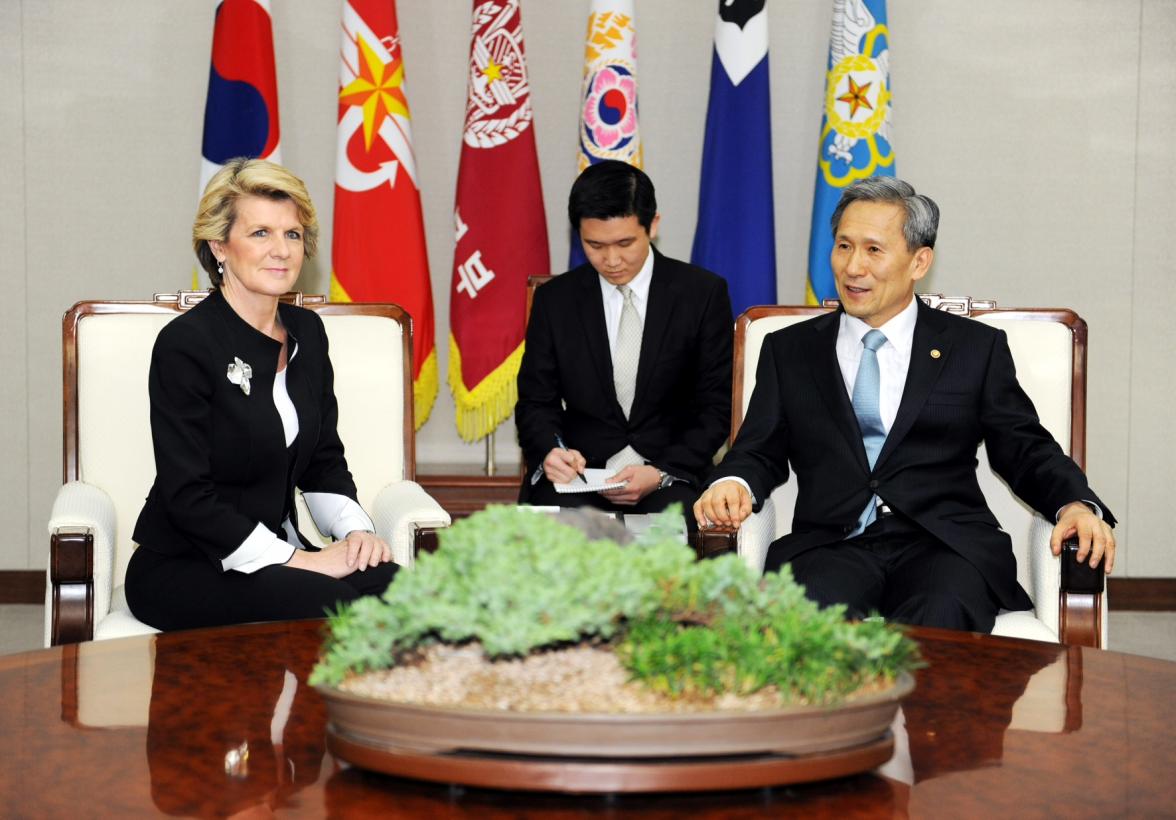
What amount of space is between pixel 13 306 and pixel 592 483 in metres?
2.83

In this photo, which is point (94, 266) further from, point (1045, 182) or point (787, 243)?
point (1045, 182)

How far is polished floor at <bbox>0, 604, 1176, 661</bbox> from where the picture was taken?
4.64 m

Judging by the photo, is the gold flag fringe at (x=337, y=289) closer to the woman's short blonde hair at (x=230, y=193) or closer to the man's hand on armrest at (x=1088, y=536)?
the woman's short blonde hair at (x=230, y=193)

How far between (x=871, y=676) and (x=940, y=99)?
4292 mm

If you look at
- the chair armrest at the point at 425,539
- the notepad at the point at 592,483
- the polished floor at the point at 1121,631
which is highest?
the notepad at the point at 592,483

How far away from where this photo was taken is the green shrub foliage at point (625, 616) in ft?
4.05

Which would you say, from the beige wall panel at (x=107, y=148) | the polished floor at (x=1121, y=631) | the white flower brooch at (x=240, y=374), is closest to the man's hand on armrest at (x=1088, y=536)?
the white flower brooch at (x=240, y=374)

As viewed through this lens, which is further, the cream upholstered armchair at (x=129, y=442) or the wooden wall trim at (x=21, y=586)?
the wooden wall trim at (x=21, y=586)

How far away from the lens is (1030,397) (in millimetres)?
3162

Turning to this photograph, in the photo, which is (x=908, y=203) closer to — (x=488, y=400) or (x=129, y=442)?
(x=129, y=442)

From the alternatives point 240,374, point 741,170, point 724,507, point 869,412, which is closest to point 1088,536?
point 869,412

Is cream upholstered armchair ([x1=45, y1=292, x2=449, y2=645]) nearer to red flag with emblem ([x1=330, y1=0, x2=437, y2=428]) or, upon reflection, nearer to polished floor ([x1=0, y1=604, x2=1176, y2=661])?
red flag with emblem ([x1=330, y1=0, x2=437, y2=428])

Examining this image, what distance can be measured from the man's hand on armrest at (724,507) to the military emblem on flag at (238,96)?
8.44ft

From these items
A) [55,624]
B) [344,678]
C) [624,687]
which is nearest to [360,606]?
[344,678]
